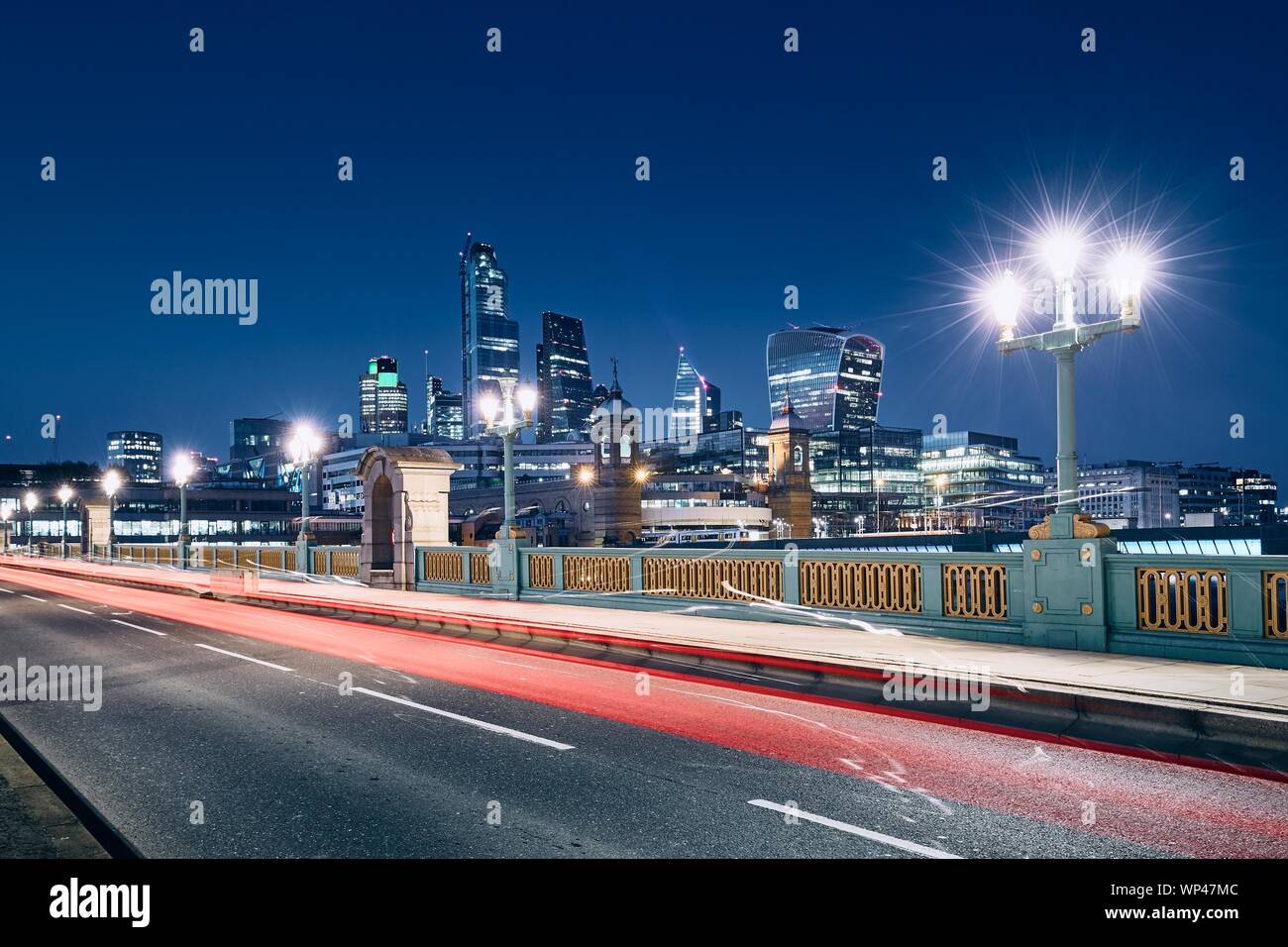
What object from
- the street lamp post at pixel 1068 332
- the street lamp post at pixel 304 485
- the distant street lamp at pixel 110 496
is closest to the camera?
the street lamp post at pixel 1068 332

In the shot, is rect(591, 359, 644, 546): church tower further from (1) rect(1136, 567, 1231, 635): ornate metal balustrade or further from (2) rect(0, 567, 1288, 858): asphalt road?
(2) rect(0, 567, 1288, 858): asphalt road

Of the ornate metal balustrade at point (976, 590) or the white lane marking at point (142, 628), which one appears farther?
the white lane marking at point (142, 628)

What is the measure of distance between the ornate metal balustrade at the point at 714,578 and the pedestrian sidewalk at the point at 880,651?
1.97ft

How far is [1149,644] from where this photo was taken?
11.5m

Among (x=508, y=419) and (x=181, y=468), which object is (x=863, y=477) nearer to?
(x=181, y=468)

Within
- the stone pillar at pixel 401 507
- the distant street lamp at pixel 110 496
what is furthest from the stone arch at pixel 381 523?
the distant street lamp at pixel 110 496

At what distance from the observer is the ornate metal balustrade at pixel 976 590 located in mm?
13211

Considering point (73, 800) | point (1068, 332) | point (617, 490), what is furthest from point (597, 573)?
point (617, 490)

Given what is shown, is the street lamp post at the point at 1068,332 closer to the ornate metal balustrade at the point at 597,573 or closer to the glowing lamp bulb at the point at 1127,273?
the glowing lamp bulb at the point at 1127,273

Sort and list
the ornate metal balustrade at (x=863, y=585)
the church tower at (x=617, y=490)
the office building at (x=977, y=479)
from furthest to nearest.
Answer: the office building at (x=977, y=479), the church tower at (x=617, y=490), the ornate metal balustrade at (x=863, y=585)

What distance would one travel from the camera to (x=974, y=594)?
44.5ft

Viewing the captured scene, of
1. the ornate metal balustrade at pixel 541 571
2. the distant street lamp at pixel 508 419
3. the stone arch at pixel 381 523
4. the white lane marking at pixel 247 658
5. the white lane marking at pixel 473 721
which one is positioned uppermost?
the distant street lamp at pixel 508 419
